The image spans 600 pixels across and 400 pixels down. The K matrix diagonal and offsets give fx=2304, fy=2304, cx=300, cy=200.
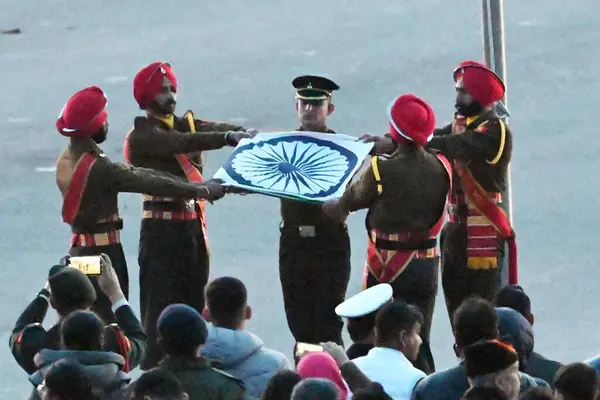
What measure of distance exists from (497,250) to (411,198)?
3.19ft

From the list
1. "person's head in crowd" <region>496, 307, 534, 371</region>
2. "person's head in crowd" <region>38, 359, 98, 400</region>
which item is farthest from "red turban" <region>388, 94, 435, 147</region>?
"person's head in crowd" <region>38, 359, 98, 400</region>

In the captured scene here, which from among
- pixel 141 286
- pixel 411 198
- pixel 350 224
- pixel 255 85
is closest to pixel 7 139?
pixel 255 85

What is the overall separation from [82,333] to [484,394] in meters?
2.06

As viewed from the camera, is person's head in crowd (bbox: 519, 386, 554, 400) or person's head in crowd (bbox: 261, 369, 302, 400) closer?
person's head in crowd (bbox: 519, 386, 554, 400)

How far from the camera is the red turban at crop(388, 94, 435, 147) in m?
13.4

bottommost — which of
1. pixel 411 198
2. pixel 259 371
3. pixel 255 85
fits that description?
pixel 259 371

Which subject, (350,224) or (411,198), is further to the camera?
(350,224)

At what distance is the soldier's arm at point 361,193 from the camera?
1343 cm

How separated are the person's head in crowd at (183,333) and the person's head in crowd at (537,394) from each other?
1.66 m

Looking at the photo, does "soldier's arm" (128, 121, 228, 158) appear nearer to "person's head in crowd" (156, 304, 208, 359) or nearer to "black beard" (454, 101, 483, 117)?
"black beard" (454, 101, 483, 117)

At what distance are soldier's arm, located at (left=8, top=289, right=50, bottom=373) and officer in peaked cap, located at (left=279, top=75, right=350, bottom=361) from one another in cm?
278

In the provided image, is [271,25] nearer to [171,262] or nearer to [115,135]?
[115,135]

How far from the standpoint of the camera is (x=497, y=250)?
1416cm

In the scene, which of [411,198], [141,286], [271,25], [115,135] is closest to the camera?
[411,198]
